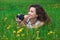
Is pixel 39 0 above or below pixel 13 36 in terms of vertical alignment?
below

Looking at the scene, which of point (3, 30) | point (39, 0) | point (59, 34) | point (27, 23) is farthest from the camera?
point (39, 0)

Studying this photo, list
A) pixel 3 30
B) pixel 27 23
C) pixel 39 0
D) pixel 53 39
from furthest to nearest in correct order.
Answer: pixel 39 0, pixel 27 23, pixel 3 30, pixel 53 39

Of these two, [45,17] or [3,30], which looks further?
[45,17]

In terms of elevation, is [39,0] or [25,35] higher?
[25,35]

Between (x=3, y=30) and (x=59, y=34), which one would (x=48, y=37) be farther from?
(x=3, y=30)

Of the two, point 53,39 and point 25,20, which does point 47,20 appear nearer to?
point 25,20

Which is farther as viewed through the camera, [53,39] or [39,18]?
[39,18]

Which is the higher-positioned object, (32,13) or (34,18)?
(32,13)

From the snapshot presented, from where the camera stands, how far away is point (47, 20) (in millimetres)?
6074

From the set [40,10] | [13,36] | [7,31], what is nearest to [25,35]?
[13,36]

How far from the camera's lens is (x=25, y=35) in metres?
4.30

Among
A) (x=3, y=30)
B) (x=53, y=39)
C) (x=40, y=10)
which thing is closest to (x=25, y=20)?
(x=40, y=10)

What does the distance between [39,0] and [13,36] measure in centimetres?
1099

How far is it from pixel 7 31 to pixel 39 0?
410 inches
